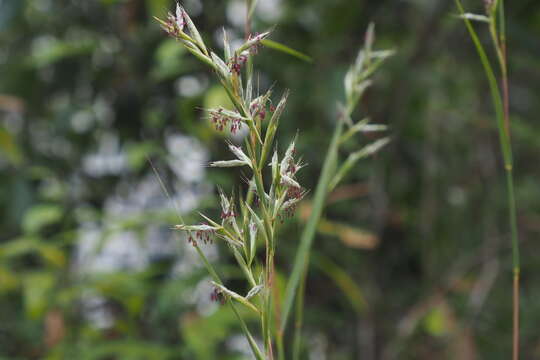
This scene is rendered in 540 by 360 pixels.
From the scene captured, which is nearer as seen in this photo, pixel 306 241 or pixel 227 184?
pixel 306 241

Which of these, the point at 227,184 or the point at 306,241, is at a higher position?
the point at 306,241

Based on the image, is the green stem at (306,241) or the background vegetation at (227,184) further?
the background vegetation at (227,184)

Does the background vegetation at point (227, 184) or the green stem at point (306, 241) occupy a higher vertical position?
the green stem at point (306, 241)

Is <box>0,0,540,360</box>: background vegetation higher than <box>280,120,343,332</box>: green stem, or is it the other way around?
<box>280,120,343,332</box>: green stem

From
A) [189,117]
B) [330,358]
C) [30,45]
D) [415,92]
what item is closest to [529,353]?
[330,358]

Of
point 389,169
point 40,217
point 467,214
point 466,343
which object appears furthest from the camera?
point 467,214

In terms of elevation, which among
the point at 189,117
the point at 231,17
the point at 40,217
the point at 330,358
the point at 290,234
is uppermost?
the point at 231,17

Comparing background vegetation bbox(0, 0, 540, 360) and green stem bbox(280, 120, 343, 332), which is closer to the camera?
green stem bbox(280, 120, 343, 332)

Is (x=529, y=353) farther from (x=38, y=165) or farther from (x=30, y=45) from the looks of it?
(x=30, y=45)
